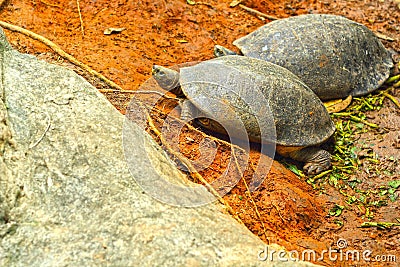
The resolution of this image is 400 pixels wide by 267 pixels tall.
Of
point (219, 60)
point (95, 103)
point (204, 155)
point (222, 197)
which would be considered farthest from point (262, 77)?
point (95, 103)

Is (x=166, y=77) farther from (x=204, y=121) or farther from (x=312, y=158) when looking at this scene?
(x=312, y=158)

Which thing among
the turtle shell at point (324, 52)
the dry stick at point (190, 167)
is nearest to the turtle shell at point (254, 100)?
the dry stick at point (190, 167)

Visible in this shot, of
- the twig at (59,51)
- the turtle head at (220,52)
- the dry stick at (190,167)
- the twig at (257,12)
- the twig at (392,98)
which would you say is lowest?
the twig at (392,98)

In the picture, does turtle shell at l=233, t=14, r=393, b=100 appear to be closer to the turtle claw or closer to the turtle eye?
the turtle claw

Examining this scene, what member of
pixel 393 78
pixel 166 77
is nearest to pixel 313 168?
pixel 166 77

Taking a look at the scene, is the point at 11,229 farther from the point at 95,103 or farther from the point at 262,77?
the point at 262,77

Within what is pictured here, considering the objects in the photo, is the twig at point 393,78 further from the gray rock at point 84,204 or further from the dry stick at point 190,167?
the gray rock at point 84,204
